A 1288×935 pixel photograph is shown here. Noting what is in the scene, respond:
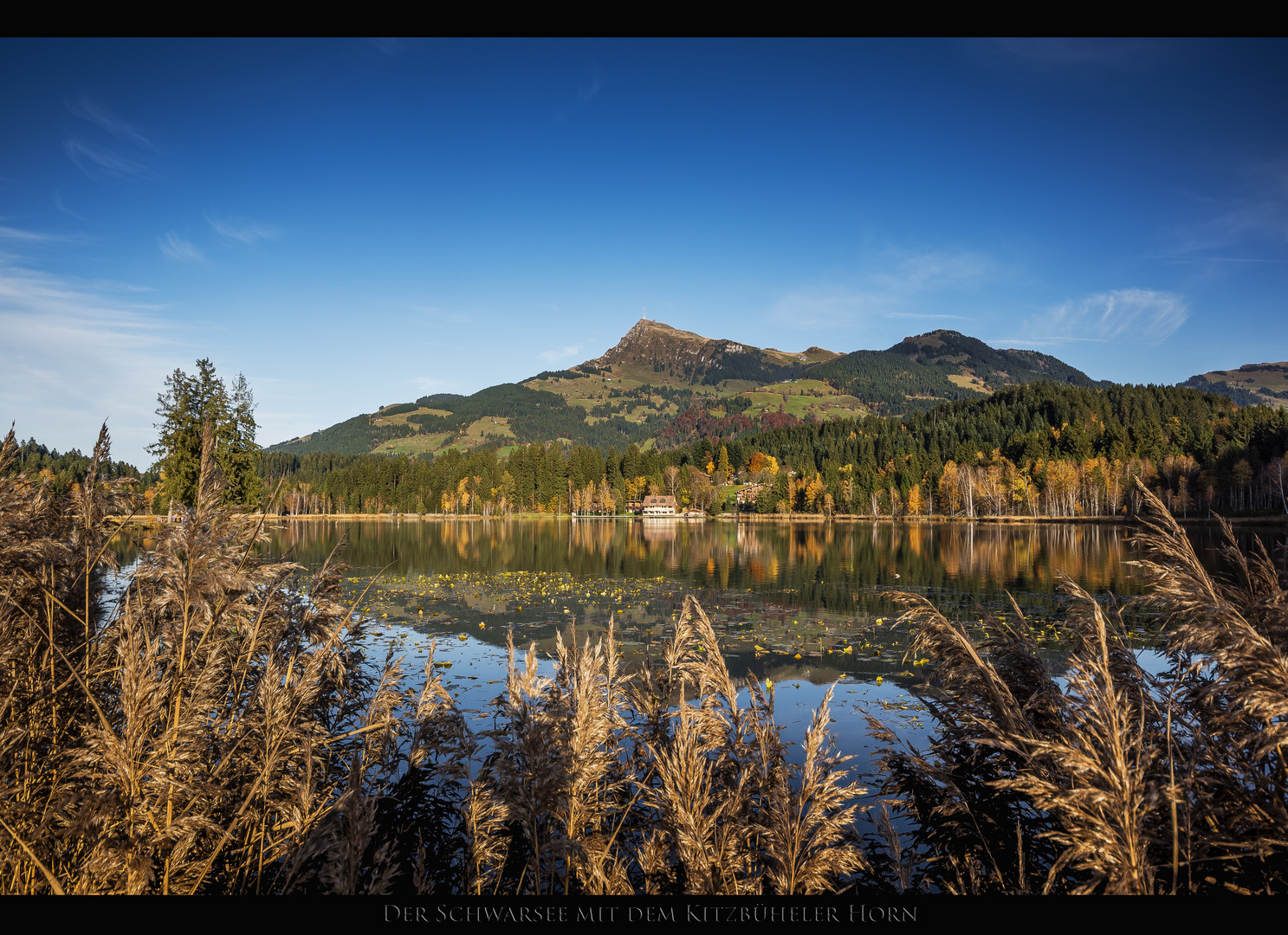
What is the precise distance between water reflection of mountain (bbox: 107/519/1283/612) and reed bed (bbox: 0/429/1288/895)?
14891 millimetres

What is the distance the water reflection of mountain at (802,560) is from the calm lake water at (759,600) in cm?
21

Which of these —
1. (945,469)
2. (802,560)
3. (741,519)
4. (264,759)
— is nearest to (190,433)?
(264,759)

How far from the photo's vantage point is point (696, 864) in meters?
4.20

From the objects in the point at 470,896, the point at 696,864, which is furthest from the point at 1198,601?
the point at 470,896

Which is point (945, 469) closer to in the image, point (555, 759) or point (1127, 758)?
point (1127, 758)

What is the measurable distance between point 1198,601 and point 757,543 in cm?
5702

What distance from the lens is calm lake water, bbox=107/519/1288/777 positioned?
13.1 meters

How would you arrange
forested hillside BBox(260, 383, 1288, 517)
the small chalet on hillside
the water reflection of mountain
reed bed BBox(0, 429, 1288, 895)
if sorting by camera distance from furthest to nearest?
the small chalet on hillside, forested hillside BBox(260, 383, 1288, 517), the water reflection of mountain, reed bed BBox(0, 429, 1288, 895)

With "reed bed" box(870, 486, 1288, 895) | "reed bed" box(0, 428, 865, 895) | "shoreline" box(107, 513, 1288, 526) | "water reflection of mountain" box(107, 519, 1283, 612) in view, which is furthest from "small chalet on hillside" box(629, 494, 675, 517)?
"reed bed" box(0, 428, 865, 895)

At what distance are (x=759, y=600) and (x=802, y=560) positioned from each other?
59.7ft

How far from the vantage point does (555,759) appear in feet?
16.0

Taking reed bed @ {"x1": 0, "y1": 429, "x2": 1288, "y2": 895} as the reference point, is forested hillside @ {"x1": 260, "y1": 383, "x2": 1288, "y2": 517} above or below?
above

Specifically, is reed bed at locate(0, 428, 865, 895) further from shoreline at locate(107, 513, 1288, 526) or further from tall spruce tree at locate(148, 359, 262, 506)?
shoreline at locate(107, 513, 1288, 526)
